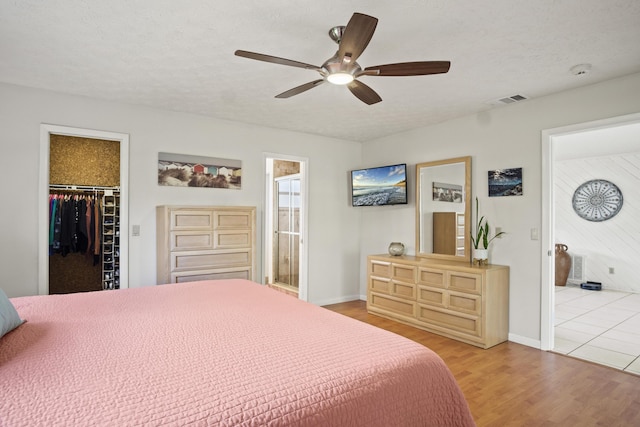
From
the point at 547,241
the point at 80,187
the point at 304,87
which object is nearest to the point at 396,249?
the point at 547,241

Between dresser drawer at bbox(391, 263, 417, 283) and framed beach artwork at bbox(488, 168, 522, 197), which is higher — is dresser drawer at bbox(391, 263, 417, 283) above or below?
below

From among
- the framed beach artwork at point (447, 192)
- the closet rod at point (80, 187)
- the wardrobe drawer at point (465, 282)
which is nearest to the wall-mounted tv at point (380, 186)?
the framed beach artwork at point (447, 192)

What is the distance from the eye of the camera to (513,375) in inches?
109

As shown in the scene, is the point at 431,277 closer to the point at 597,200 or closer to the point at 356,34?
the point at 356,34

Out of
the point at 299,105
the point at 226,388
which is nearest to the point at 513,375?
the point at 226,388

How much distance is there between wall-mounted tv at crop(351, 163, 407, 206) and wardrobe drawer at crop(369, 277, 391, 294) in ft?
3.35

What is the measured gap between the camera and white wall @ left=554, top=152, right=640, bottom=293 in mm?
5820

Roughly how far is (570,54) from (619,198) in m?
4.92

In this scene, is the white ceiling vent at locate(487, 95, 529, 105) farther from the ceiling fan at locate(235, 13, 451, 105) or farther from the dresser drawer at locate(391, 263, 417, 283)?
the dresser drawer at locate(391, 263, 417, 283)

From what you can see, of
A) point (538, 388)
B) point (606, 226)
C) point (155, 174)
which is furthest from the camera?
point (606, 226)

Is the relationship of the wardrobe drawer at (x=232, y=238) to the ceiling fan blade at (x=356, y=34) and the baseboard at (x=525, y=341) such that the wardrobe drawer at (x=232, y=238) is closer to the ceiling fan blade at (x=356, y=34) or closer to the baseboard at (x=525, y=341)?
the ceiling fan blade at (x=356, y=34)

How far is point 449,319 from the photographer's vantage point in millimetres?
3650

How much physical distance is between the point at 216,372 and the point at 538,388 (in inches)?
98.0

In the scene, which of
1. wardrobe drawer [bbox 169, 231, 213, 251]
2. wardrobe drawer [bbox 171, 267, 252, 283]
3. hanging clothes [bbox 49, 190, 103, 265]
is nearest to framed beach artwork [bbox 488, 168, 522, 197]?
wardrobe drawer [bbox 171, 267, 252, 283]
